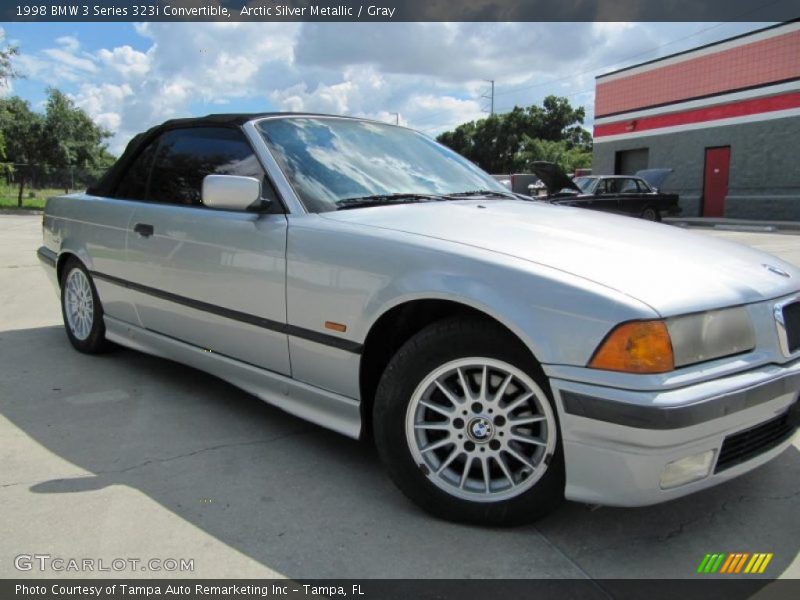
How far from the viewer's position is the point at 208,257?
3307 millimetres

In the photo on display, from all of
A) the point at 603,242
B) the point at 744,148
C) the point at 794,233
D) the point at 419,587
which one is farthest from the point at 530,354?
the point at 744,148

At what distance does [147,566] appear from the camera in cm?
222

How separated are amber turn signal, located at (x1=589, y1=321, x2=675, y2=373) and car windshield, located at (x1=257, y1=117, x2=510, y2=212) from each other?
1386 millimetres

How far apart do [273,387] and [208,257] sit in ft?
2.50

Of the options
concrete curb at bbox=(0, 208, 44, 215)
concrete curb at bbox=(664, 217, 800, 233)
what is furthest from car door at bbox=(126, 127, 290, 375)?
concrete curb at bbox=(0, 208, 44, 215)

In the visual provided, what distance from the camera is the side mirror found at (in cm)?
291

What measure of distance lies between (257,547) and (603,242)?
170 centimetres

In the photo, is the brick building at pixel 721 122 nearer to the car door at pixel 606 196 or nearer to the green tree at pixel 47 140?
the car door at pixel 606 196

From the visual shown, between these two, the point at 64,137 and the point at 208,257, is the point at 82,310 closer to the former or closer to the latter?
the point at 208,257

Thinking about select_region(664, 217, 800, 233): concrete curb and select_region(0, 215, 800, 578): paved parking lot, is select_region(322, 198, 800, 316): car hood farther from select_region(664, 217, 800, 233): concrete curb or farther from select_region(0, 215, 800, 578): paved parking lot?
select_region(664, 217, 800, 233): concrete curb

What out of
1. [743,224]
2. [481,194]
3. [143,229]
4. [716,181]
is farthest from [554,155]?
[143,229]

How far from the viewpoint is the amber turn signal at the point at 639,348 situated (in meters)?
2.04

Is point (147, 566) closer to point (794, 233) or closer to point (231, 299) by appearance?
point (231, 299)

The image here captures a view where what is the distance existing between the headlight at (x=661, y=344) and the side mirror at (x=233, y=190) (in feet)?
5.46
